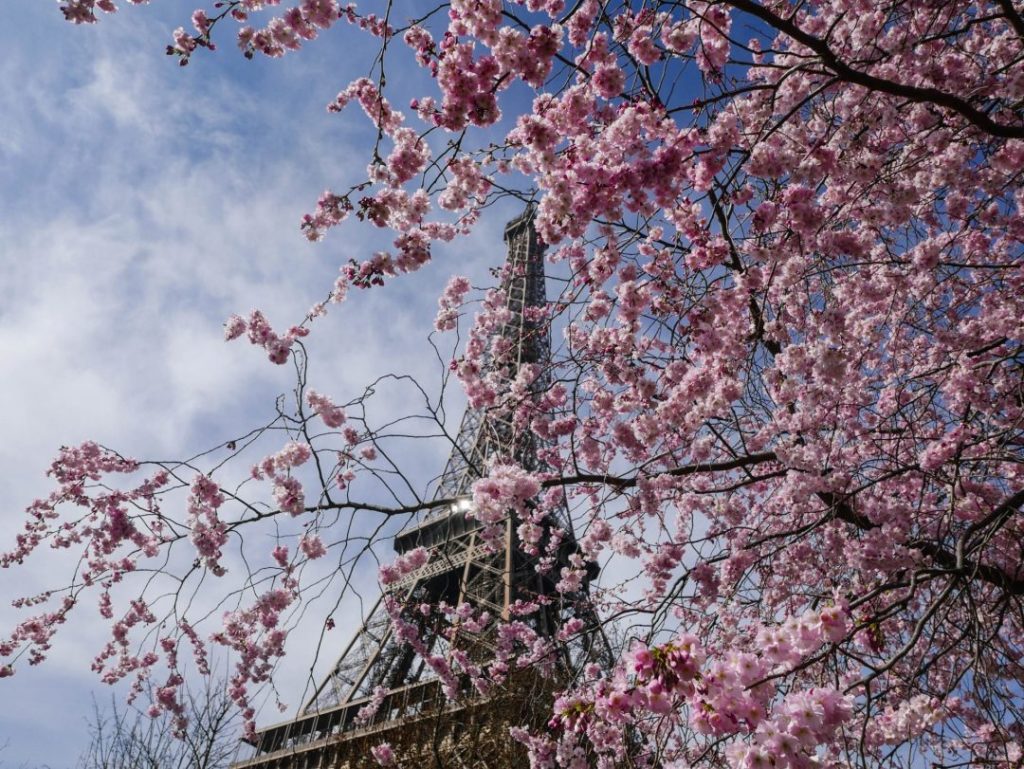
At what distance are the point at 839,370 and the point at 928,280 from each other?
1.43m

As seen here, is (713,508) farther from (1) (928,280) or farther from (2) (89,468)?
(2) (89,468)

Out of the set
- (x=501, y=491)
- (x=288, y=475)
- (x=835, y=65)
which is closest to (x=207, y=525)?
(x=288, y=475)

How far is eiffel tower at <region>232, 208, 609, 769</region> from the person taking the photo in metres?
5.24

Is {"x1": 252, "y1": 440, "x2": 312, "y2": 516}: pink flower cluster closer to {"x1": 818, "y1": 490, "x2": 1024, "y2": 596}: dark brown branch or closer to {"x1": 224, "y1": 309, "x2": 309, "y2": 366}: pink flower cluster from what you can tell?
{"x1": 224, "y1": 309, "x2": 309, "y2": 366}: pink flower cluster

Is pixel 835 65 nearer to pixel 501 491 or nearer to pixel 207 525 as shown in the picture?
pixel 501 491

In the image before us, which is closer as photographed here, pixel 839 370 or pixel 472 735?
pixel 839 370

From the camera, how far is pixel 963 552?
258cm

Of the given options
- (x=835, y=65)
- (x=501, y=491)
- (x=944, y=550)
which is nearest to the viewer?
(x=835, y=65)

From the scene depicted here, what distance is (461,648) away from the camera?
7.63 m

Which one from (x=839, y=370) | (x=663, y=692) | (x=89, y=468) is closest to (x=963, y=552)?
(x=839, y=370)

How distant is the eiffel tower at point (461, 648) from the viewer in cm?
524

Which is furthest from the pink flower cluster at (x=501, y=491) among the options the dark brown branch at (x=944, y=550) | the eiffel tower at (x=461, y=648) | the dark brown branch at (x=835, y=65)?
the dark brown branch at (x=835, y=65)

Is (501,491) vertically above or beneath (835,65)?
beneath

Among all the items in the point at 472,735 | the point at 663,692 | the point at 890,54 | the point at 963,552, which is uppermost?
the point at 890,54
